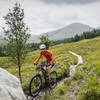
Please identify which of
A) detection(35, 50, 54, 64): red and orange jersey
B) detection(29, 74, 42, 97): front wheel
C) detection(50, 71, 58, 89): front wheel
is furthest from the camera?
detection(50, 71, 58, 89): front wheel

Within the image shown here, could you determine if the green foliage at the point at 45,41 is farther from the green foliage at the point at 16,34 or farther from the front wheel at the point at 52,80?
the front wheel at the point at 52,80

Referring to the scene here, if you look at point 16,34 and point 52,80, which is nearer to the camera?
point 52,80

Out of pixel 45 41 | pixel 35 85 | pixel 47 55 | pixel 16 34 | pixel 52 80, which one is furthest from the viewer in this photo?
pixel 45 41

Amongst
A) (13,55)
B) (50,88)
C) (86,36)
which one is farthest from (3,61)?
(86,36)

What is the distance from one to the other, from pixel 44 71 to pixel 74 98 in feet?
9.31

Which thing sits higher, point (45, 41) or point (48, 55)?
point (45, 41)

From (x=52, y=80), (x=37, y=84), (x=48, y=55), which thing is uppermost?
(x=48, y=55)

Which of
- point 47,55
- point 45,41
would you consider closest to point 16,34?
point 47,55

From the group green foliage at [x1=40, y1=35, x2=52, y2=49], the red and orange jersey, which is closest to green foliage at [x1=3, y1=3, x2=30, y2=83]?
the red and orange jersey

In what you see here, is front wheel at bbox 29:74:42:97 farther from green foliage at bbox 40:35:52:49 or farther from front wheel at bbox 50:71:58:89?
green foliage at bbox 40:35:52:49

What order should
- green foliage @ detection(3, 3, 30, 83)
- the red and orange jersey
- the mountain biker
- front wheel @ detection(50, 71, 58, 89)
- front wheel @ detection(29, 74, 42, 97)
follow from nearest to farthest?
1. front wheel @ detection(29, 74, 42, 97)
2. the mountain biker
3. the red and orange jersey
4. front wheel @ detection(50, 71, 58, 89)
5. green foliage @ detection(3, 3, 30, 83)

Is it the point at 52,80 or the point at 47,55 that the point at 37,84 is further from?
the point at 47,55

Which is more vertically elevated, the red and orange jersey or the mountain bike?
the red and orange jersey

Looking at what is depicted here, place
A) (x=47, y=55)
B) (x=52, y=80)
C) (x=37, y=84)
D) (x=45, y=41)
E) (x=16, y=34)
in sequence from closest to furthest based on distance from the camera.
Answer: (x=37, y=84)
(x=47, y=55)
(x=52, y=80)
(x=16, y=34)
(x=45, y=41)
